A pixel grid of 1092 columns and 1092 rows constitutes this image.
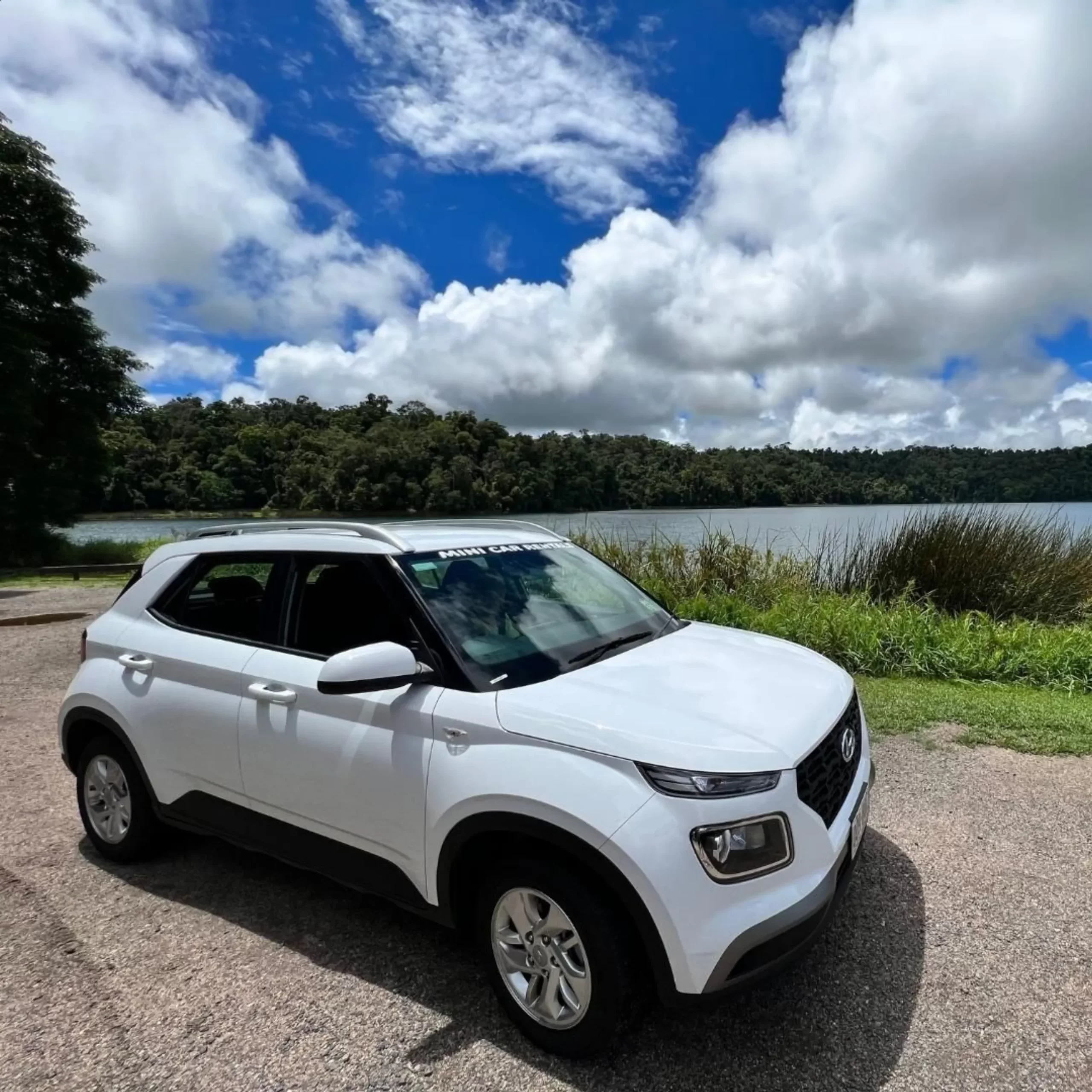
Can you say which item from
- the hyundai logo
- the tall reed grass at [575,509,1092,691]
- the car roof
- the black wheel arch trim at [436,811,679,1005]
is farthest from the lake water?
the black wheel arch trim at [436,811,679,1005]

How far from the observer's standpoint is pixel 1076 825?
3920 millimetres

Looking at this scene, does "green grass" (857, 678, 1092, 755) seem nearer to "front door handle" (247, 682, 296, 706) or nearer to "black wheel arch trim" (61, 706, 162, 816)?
"front door handle" (247, 682, 296, 706)

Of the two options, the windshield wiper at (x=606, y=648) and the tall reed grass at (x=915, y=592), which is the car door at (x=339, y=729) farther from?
the tall reed grass at (x=915, y=592)

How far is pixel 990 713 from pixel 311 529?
213 inches

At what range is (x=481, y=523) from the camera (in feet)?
12.6

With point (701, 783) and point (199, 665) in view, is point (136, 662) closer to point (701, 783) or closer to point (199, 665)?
point (199, 665)

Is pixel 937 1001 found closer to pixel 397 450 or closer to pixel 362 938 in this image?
pixel 362 938

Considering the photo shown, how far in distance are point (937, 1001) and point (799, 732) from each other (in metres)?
1.13

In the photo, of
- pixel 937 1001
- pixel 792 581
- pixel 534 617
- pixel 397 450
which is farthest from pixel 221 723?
pixel 397 450

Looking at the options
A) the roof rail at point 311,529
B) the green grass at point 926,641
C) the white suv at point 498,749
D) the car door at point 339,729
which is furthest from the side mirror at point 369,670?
the green grass at point 926,641

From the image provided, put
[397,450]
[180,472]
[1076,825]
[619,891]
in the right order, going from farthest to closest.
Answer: [180,472] → [397,450] → [1076,825] → [619,891]

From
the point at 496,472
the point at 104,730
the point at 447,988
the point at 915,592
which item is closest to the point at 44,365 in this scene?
the point at 496,472

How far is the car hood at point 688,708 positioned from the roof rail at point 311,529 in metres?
0.91

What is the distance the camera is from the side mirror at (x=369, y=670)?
2477mm
